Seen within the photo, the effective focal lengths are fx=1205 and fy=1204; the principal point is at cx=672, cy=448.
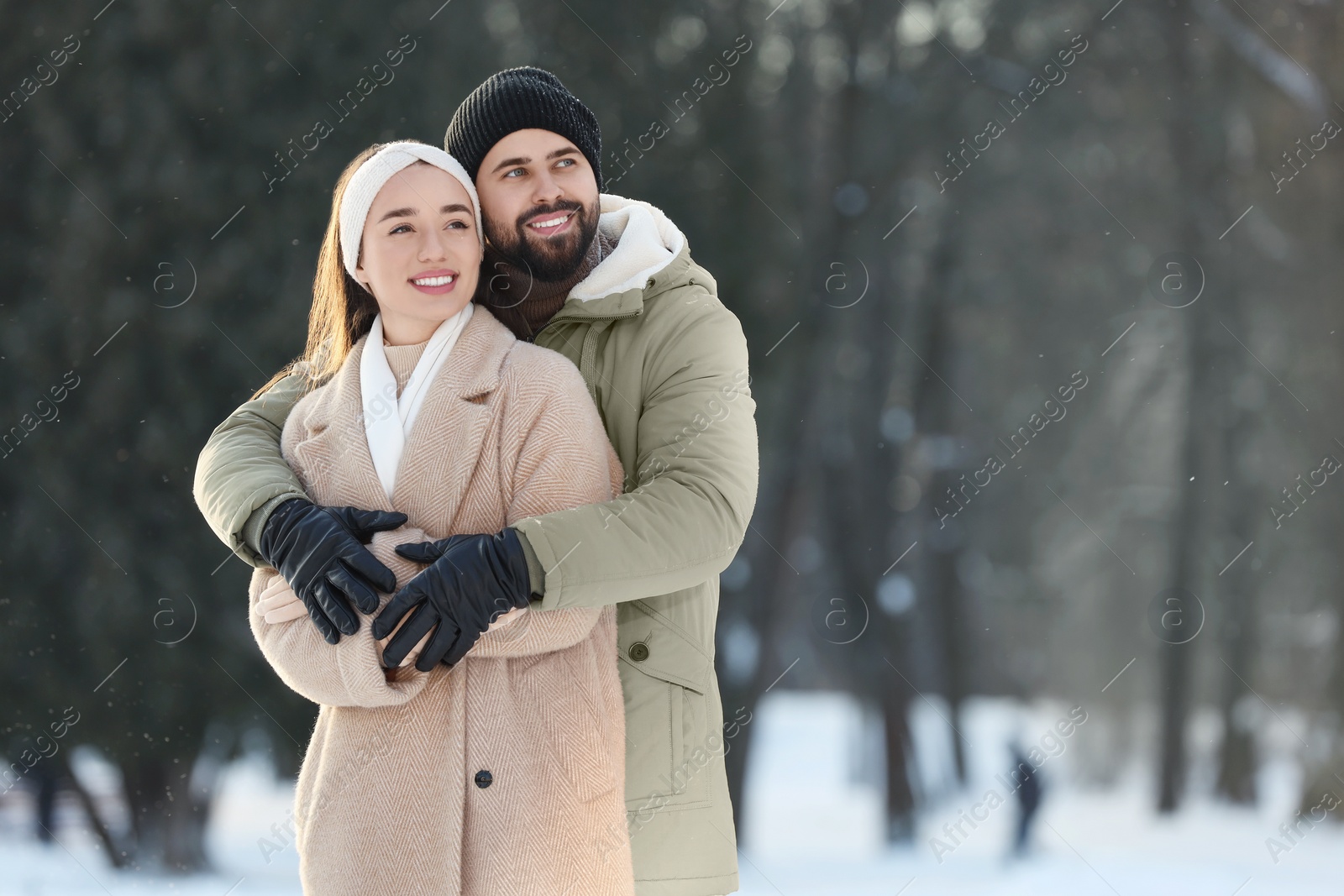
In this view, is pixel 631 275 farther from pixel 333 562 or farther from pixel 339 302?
pixel 333 562

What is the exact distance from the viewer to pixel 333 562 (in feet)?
4.80

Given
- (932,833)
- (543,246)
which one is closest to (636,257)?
(543,246)

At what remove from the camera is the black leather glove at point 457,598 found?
56.1 inches

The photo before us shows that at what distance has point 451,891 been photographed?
57.3 inches

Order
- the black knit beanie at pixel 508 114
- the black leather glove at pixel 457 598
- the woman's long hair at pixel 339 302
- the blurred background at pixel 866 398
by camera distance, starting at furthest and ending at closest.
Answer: the blurred background at pixel 866 398 < the black knit beanie at pixel 508 114 < the woman's long hair at pixel 339 302 < the black leather glove at pixel 457 598

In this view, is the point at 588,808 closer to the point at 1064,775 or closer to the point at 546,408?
the point at 546,408

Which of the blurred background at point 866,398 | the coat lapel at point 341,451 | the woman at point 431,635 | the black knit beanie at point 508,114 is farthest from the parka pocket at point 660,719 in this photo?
the blurred background at point 866,398

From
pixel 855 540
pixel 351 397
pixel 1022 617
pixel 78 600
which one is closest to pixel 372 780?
pixel 351 397

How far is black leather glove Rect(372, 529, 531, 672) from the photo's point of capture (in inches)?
56.1

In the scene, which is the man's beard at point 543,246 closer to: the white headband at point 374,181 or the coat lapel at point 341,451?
the white headband at point 374,181

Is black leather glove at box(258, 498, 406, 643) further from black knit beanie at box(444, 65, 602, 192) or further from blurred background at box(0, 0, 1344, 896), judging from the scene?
blurred background at box(0, 0, 1344, 896)

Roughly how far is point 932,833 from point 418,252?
5537 mm

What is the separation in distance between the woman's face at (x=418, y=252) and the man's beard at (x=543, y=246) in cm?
18

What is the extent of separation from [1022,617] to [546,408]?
234 inches
